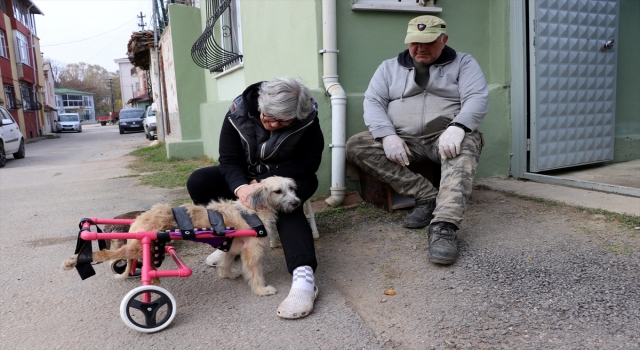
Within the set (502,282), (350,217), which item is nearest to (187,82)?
(350,217)

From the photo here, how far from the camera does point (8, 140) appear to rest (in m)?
11.4

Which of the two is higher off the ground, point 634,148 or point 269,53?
point 269,53

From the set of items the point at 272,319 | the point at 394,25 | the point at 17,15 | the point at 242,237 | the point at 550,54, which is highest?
A: the point at 17,15

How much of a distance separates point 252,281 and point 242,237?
0.25 metres

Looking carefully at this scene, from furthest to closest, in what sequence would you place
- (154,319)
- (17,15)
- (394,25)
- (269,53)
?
(17,15) < (269,53) < (394,25) < (154,319)

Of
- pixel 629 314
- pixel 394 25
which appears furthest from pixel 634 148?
pixel 629 314

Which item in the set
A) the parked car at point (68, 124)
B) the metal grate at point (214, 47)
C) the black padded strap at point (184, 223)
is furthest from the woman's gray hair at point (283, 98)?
the parked car at point (68, 124)

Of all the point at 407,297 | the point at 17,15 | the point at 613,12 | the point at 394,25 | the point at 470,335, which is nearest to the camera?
the point at 470,335

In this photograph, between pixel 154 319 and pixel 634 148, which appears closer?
pixel 154 319

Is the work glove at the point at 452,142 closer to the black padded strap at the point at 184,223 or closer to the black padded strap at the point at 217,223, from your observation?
the black padded strap at the point at 217,223

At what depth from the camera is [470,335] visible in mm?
2047

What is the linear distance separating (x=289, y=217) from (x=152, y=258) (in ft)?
2.48

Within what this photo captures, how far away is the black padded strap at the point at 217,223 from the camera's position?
2.36 meters

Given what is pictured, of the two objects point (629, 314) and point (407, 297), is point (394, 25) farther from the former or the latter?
point (629, 314)
